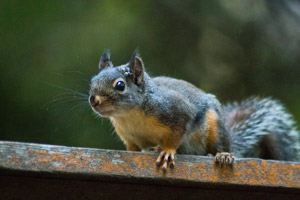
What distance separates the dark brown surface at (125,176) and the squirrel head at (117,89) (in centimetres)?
38

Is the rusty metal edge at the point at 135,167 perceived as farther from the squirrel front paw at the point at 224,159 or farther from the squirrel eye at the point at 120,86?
the squirrel eye at the point at 120,86

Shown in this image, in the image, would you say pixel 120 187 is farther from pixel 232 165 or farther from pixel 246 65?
pixel 246 65

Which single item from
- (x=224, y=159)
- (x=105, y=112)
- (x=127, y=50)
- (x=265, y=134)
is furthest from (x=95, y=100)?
(x=127, y=50)

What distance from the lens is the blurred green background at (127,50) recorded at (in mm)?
3490

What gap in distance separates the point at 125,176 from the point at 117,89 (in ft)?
1.85

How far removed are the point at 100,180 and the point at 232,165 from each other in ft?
1.62

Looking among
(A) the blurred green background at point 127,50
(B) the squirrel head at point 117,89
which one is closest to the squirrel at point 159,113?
(B) the squirrel head at point 117,89

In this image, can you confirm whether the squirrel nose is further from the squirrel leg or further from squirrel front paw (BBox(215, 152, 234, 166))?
squirrel front paw (BBox(215, 152, 234, 166))

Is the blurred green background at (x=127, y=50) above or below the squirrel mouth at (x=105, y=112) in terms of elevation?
above

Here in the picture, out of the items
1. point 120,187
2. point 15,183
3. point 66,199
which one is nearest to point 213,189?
point 120,187

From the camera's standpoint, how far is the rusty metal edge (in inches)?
70.7

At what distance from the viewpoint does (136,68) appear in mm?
2449

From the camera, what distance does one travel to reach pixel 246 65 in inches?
157

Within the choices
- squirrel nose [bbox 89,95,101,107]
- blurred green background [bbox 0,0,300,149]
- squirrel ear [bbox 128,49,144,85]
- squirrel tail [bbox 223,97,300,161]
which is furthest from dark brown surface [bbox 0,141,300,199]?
blurred green background [bbox 0,0,300,149]
